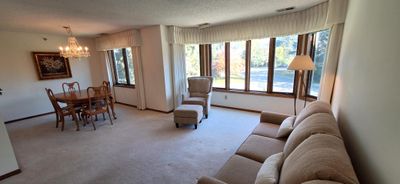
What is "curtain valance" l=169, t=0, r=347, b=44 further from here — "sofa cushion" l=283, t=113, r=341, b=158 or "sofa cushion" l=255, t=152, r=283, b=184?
"sofa cushion" l=255, t=152, r=283, b=184

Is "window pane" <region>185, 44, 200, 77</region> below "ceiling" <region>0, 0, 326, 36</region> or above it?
below

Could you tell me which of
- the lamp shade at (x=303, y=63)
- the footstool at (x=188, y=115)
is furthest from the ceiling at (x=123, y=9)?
the footstool at (x=188, y=115)

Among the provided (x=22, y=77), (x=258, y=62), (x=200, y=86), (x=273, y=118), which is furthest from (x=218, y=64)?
(x=22, y=77)

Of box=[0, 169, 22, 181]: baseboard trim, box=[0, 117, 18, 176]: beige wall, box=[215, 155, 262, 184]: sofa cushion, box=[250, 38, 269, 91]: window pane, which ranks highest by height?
box=[250, 38, 269, 91]: window pane

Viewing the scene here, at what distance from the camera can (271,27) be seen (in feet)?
11.9

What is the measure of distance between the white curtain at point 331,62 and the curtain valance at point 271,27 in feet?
0.44

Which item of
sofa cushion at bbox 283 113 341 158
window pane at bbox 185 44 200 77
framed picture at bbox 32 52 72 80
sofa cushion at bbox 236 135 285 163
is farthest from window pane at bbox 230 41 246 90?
framed picture at bbox 32 52 72 80

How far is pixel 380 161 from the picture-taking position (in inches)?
36.0

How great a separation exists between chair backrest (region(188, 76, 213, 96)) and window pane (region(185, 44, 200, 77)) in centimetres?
80

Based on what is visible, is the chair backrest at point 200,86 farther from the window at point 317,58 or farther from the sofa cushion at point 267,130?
the window at point 317,58

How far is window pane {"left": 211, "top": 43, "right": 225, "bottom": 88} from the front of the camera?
4695 mm

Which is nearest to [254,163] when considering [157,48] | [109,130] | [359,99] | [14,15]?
[359,99]

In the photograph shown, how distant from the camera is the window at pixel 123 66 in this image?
17.5 feet

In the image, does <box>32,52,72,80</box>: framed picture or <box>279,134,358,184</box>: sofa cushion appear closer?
<box>279,134,358,184</box>: sofa cushion
